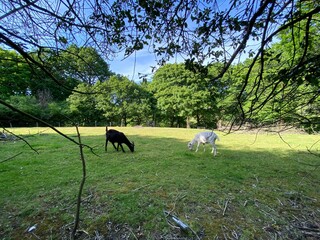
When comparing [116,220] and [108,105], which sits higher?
[108,105]

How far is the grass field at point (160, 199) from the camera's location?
9.30 ft

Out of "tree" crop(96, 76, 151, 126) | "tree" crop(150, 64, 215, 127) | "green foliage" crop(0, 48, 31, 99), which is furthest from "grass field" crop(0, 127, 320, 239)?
"tree" crop(96, 76, 151, 126)

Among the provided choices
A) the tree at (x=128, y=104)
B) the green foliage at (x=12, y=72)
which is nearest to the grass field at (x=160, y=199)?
the green foliage at (x=12, y=72)

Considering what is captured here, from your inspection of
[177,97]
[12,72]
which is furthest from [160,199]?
[177,97]

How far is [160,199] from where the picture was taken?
3.69 m

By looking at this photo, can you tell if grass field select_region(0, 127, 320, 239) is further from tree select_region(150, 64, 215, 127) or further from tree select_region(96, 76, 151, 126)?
tree select_region(96, 76, 151, 126)

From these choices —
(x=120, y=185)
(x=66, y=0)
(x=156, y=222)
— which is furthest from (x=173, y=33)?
(x=120, y=185)

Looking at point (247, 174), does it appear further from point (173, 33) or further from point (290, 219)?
point (173, 33)

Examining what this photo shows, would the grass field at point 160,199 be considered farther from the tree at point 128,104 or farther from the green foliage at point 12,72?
the tree at point 128,104

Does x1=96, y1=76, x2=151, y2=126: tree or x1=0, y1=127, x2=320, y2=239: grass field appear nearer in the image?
x1=0, y1=127, x2=320, y2=239: grass field

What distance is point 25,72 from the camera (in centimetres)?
243

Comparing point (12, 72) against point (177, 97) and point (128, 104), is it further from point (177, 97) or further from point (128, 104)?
point (128, 104)

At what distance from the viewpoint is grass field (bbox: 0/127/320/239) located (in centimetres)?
283

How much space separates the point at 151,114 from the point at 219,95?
2968 cm
